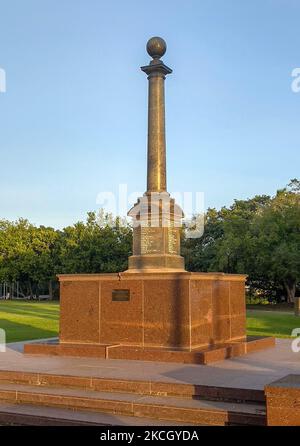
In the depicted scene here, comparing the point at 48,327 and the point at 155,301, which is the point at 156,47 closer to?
the point at 155,301

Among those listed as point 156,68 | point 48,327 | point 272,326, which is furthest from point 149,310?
point 272,326

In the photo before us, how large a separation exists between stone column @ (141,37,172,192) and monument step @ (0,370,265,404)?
6.16 m

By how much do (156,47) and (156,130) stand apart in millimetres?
2500

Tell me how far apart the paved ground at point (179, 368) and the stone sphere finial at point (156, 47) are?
26.9 feet

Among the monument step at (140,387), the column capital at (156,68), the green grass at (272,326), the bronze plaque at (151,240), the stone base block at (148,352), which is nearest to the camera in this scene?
the monument step at (140,387)

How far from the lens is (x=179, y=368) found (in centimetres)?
1045

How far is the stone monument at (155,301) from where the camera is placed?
1207cm

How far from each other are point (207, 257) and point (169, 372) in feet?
132

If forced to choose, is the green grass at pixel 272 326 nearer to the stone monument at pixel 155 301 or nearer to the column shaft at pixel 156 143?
the stone monument at pixel 155 301

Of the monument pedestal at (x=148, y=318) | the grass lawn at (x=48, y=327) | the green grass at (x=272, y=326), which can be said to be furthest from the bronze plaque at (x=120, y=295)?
the green grass at (x=272, y=326)

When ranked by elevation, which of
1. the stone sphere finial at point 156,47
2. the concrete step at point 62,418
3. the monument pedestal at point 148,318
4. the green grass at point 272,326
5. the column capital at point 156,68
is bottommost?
the green grass at point 272,326

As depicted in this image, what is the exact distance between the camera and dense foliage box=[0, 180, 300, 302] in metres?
42.2

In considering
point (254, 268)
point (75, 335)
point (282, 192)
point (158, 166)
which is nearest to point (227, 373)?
point (75, 335)
